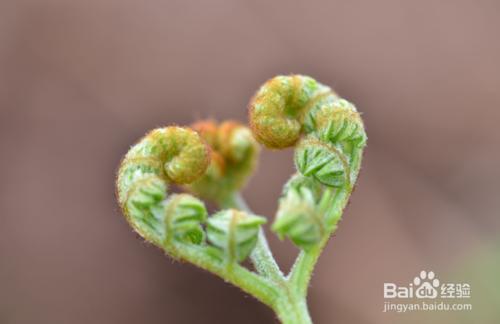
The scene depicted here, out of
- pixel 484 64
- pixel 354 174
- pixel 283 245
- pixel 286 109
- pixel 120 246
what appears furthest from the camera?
pixel 484 64

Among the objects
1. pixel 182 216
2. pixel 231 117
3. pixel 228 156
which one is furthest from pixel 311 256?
pixel 231 117

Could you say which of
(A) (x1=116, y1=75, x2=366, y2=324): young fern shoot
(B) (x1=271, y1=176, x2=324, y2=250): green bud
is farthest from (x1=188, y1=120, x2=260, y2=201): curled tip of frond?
(B) (x1=271, y1=176, x2=324, y2=250): green bud

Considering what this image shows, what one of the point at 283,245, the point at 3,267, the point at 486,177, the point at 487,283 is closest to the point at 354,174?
the point at 487,283

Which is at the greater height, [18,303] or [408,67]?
[408,67]

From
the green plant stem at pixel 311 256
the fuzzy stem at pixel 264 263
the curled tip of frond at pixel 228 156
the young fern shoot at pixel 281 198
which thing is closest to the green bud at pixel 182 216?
the young fern shoot at pixel 281 198

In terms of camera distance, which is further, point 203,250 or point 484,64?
point 484,64

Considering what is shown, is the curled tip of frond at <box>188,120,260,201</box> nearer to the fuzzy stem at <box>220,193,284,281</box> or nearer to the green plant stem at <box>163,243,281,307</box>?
the fuzzy stem at <box>220,193,284,281</box>

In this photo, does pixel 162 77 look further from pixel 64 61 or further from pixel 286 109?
pixel 286 109
